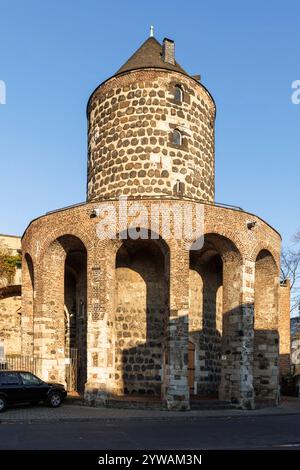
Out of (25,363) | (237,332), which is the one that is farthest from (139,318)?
(25,363)

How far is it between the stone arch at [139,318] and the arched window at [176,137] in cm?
516

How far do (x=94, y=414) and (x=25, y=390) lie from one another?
250 cm

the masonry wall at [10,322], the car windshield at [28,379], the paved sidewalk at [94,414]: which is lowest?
the paved sidewalk at [94,414]

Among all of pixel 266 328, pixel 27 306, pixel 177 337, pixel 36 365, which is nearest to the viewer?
pixel 177 337

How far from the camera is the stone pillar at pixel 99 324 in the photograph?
755 inches

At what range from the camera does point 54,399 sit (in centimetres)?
1855

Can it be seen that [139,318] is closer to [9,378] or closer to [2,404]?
[9,378]

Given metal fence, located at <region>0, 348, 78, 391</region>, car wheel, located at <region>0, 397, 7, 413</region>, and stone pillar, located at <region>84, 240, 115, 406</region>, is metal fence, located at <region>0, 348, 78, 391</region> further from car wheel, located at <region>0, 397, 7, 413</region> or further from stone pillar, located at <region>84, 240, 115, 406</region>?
car wheel, located at <region>0, 397, 7, 413</region>

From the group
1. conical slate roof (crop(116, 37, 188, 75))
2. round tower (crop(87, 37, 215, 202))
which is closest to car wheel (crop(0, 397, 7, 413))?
round tower (crop(87, 37, 215, 202))

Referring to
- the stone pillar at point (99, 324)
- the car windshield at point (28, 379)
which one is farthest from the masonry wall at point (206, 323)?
the car windshield at point (28, 379)

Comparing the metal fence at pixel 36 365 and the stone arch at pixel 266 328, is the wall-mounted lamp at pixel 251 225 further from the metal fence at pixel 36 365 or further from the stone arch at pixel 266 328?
the metal fence at pixel 36 365

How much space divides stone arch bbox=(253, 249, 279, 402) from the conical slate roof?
31.2 ft

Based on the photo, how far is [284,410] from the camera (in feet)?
68.0

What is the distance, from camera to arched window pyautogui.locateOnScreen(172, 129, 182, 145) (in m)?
24.2
